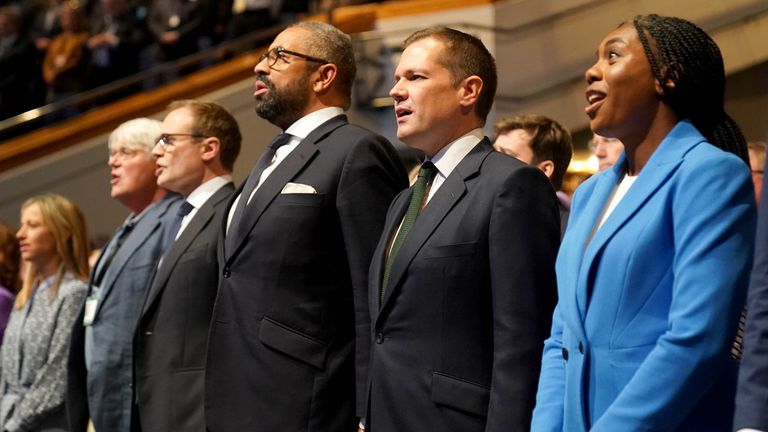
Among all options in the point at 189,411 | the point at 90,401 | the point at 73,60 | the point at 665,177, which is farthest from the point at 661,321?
the point at 73,60

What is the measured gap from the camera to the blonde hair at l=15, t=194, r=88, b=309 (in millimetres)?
5145

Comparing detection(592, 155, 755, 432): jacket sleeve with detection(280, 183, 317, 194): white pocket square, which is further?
detection(280, 183, 317, 194): white pocket square

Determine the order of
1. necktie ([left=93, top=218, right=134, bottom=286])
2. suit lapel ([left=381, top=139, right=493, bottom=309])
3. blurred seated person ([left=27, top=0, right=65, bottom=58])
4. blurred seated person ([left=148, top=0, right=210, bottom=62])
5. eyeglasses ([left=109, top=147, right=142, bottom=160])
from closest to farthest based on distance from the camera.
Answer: suit lapel ([left=381, top=139, right=493, bottom=309]), necktie ([left=93, top=218, right=134, bottom=286]), eyeglasses ([left=109, top=147, right=142, bottom=160]), blurred seated person ([left=148, top=0, right=210, bottom=62]), blurred seated person ([left=27, top=0, right=65, bottom=58])

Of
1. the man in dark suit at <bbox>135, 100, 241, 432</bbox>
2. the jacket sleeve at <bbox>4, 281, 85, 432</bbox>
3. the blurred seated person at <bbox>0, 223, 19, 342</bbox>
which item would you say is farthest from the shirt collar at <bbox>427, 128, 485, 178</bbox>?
the blurred seated person at <bbox>0, 223, 19, 342</bbox>

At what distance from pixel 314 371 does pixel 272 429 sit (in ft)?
0.69

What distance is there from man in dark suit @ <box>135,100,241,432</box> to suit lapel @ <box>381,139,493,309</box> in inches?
45.0

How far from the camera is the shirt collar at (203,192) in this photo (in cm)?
435

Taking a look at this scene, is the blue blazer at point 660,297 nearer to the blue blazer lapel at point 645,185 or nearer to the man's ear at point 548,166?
the blue blazer lapel at point 645,185

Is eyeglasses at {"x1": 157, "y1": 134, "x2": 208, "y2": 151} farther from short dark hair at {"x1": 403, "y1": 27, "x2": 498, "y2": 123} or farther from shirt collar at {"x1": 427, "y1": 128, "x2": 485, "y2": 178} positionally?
shirt collar at {"x1": 427, "y1": 128, "x2": 485, "y2": 178}

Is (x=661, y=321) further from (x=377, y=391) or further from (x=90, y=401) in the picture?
(x=90, y=401)

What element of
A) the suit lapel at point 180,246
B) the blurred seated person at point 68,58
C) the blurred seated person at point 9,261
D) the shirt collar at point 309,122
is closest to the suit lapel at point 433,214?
the shirt collar at point 309,122

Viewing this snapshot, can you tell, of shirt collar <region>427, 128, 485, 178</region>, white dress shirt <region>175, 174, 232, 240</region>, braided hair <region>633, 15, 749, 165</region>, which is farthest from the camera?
white dress shirt <region>175, 174, 232, 240</region>

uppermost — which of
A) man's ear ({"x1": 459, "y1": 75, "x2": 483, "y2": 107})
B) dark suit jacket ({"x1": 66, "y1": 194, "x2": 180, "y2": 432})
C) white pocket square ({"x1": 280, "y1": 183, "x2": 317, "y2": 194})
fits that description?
man's ear ({"x1": 459, "y1": 75, "x2": 483, "y2": 107})

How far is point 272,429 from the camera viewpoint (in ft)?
11.7
